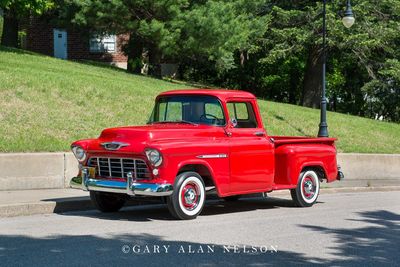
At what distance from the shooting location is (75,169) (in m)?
14.2

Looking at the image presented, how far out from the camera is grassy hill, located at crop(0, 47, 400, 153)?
15391mm

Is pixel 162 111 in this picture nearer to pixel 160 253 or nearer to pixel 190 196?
pixel 190 196

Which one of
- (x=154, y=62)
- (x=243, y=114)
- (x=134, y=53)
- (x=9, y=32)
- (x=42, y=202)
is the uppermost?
(x=9, y=32)

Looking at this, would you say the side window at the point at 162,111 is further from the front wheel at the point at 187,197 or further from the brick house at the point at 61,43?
the brick house at the point at 61,43

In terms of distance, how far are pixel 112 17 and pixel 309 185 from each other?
47.1 ft

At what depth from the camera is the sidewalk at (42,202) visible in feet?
35.9

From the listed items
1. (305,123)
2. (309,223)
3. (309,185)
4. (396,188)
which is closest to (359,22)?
(305,123)

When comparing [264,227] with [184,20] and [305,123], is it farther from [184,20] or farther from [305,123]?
[184,20]

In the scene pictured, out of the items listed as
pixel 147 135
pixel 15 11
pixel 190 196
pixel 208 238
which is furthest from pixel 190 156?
pixel 15 11

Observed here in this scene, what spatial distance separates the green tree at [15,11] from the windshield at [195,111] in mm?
11507

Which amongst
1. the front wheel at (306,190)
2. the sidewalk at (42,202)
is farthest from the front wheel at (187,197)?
the front wheel at (306,190)

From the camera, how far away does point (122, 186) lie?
33.6 ft

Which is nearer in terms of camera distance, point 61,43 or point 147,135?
point 147,135

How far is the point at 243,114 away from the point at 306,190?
2.18 meters
